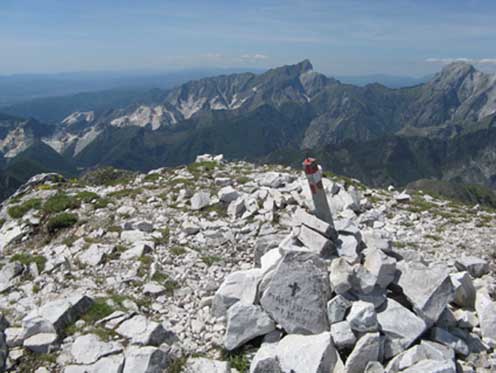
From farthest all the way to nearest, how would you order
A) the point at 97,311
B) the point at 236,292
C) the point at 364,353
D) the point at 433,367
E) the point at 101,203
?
1. the point at 101,203
2. the point at 97,311
3. the point at 236,292
4. the point at 364,353
5. the point at 433,367

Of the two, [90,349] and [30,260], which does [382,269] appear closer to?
[90,349]

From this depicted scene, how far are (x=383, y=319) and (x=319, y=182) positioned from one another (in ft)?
15.7

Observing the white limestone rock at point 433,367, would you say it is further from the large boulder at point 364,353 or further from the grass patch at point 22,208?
the grass patch at point 22,208

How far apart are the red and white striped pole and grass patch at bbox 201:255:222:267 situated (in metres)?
4.56

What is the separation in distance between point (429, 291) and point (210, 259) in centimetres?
802

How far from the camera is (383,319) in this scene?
29.5ft

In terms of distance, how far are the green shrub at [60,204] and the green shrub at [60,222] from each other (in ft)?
7.42

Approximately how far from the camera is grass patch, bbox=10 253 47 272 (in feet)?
49.0

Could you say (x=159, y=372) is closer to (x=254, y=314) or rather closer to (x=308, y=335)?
(x=254, y=314)

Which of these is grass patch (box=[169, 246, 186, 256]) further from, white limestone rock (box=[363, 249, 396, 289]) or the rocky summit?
white limestone rock (box=[363, 249, 396, 289])

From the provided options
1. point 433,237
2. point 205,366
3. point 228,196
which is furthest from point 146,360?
point 433,237

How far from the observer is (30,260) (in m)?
15.4

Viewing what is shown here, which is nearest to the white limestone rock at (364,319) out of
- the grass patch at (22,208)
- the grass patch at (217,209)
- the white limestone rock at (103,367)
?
the white limestone rock at (103,367)

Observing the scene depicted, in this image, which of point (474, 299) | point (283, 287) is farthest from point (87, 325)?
point (474, 299)
